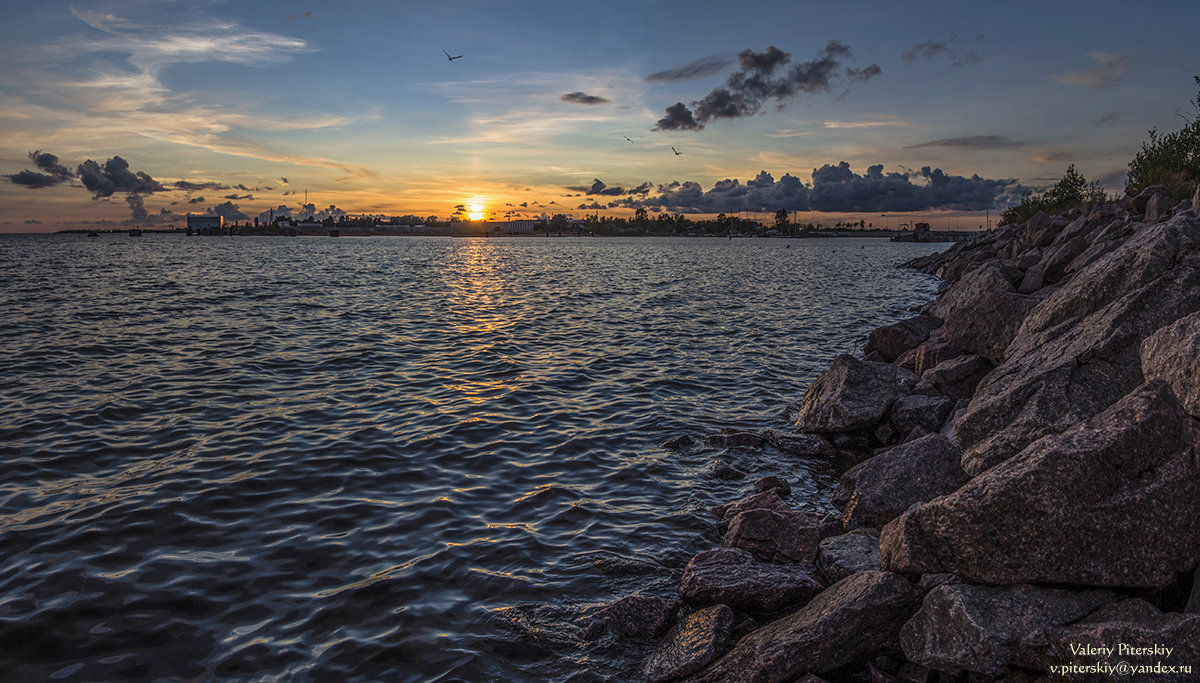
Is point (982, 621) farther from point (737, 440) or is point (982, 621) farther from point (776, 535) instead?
point (737, 440)

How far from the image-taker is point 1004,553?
222 inches

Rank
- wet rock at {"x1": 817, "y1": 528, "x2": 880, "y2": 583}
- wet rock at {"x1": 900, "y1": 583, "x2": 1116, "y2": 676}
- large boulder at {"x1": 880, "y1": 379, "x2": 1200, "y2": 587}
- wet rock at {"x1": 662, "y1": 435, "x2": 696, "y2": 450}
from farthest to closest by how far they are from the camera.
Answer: wet rock at {"x1": 662, "y1": 435, "x2": 696, "y2": 450} → wet rock at {"x1": 817, "y1": 528, "x2": 880, "y2": 583} → large boulder at {"x1": 880, "y1": 379, "x2": 1200, "y2": 587} → wet rock at {"x1": 900, "y1": 583, "x2": 1116, "y2": 676}

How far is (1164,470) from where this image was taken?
Result: 18.2 ft

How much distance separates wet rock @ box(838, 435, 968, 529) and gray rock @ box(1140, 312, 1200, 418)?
248cm

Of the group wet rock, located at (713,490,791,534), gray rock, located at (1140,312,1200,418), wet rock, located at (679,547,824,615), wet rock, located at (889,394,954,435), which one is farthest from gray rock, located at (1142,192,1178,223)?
wet rock, located at (679,547,824,615)

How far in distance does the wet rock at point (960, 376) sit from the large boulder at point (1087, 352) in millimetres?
2234

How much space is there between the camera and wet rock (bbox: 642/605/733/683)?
6.21 meters

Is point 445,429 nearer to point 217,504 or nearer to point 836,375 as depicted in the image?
point 217,504

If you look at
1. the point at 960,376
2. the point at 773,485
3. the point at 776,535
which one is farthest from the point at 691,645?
the point at 960,376

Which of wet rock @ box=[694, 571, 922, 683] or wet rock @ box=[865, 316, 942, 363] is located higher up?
wet rock @ box=[865, 316, 942, 363]

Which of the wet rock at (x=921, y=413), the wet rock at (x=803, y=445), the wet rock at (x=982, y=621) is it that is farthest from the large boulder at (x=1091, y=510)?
the wet rock at (x=803, y=445)

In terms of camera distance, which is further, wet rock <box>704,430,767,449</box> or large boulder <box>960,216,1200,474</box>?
wet rock <box>704,430,767,449</box>

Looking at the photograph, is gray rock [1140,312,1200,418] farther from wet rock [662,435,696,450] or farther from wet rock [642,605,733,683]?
wet rock [662,435,696,450]

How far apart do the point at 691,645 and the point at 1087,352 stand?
23.5ft
